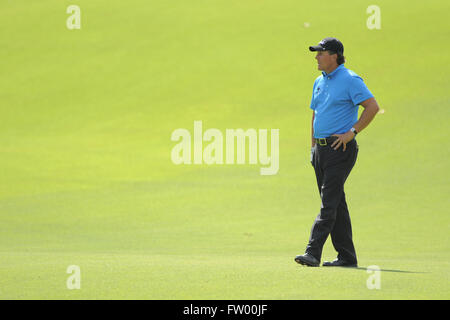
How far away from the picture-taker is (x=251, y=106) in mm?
21688

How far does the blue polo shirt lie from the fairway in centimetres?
110

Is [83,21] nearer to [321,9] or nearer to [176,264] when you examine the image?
[321,9]

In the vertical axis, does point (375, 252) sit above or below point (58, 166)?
below

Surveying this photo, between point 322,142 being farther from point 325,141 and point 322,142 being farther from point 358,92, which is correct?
point 358,92

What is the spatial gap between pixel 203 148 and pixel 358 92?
1258 centimetres

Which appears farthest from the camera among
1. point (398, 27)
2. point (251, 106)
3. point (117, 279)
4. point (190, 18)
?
point (190, 18)

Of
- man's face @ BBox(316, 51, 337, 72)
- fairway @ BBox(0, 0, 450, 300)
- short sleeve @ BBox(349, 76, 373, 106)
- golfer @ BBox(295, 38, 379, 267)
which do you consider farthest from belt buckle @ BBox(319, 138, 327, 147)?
fairway @ BBox(0, 0, 450, 300)

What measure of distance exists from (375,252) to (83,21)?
792 inches

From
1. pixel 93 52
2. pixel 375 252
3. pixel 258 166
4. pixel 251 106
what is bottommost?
pixel 375 252

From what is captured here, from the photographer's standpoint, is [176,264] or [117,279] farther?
[176,264]

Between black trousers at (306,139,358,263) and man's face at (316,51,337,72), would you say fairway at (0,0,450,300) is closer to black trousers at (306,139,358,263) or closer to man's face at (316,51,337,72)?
black trousers at (306,139,358,263)

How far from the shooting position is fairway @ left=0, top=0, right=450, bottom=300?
5688 millimetres

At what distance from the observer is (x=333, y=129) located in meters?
6.03
